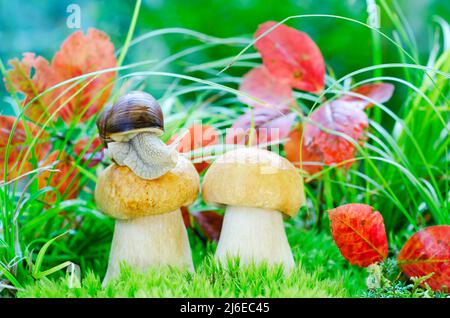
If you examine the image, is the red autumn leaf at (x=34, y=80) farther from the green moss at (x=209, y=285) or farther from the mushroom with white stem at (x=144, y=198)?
the green moss at (x=209, y=285)

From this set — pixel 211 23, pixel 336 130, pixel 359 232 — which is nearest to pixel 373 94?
pixel 336 130

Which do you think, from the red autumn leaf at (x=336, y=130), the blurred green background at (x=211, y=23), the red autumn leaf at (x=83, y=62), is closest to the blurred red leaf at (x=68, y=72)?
the red autumn leaf at (x=83, y=62)

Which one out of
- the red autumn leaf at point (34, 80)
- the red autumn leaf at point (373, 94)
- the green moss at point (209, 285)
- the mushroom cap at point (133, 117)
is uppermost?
the red autumn leaf at point (34, 80)

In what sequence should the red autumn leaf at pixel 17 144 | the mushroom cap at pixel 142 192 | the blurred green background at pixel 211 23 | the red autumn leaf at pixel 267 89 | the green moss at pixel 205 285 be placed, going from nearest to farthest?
the green moss at pixel 205 285
the mushroom cap at pixel 142 192
the red autumn leaf at pixel 17 144
the red autumn leaf at pixel 267 89
the blurred green background at pixel 211 23

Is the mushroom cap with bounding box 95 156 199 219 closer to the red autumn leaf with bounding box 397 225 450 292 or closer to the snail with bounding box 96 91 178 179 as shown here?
the snail with bounding box 96 91 178 179

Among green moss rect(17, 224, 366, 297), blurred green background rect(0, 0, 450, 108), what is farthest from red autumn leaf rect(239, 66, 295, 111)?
blurred green background rect(0, 0, 450, 108)

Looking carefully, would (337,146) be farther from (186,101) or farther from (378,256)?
(186,101)

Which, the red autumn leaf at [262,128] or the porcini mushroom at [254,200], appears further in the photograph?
the red autumn leaf at [262,128]
